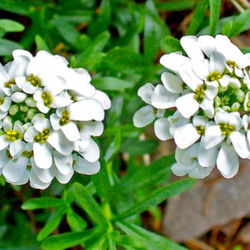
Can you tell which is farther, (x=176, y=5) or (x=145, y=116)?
(x=176, y=5)

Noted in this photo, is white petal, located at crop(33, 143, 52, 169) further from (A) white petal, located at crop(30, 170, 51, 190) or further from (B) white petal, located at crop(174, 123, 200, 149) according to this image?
(B) white petal, located at crop(174, 123, 200, 149)

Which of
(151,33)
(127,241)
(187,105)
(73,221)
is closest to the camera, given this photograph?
(187,105)

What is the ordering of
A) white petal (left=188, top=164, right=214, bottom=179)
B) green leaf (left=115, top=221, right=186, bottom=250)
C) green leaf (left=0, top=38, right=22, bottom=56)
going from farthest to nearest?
green leaf (left=0, top=38, right=22, bottom=56) → green leaf (left=115, top=221, right=186, bottom=250) → white petal (left=188, top=164, right=214, bottom=179)

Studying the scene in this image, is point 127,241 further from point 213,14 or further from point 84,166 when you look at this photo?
point 213,14

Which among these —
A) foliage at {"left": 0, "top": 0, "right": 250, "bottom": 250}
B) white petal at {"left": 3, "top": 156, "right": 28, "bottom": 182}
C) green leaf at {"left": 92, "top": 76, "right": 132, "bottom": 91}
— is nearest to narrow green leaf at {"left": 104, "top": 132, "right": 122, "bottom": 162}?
foliage at {"left": 0, "top": 0, "right": 250, "bottom": 250}

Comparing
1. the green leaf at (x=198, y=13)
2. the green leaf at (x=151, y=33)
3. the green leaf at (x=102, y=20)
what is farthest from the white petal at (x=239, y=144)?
the green leaf at (x=102, y=20)

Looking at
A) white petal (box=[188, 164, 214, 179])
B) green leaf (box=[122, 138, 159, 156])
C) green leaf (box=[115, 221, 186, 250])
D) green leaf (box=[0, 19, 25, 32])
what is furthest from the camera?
green leaf (box=[122, 138, 159, 156])

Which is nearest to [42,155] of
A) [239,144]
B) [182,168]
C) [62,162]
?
[62,162]

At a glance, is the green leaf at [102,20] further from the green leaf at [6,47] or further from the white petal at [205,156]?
the white petal at [205,156]

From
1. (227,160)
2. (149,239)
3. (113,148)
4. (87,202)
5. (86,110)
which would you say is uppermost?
(86,110)
